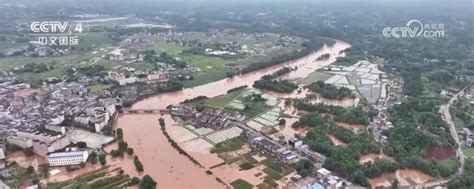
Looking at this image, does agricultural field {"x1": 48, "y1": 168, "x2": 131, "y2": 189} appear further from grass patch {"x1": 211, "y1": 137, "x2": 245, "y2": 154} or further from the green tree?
grass patch {"x1": 211, "y1": 137, "x2": 245, "y2": 154}

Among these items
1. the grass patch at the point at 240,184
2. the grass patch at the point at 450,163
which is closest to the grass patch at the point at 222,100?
the grass patch at the point at 240,184

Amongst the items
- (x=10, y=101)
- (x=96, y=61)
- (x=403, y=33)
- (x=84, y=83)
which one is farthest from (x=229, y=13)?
(x=10, y=101)

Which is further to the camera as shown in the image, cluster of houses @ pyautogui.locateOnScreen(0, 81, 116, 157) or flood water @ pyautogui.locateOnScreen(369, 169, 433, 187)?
cluster of houses @ pyautogui.locateOnScreen(0, 81, 116, 157)

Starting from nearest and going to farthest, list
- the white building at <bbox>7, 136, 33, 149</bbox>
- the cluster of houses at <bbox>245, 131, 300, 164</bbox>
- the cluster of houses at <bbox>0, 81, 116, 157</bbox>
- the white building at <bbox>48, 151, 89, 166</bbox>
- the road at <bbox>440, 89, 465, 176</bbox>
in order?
the road at <bbox>440, 89, 465, 176</bbox>, the white building at <bbox>48, 151, 89, 166</bbox>, the cluster of houses at <bbox>245, 131, 300, 164</bbox>, the white building at <bbox>7, 136, 33, 149</bbox>, the cluster of houses at <bbox>0, 81, 116, 157</bbox>

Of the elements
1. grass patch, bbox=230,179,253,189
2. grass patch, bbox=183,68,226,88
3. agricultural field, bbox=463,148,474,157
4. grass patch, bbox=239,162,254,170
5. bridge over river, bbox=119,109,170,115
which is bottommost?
grass patch, bbox=230,179,253,189

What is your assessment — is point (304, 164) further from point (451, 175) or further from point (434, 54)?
point (434, 54)

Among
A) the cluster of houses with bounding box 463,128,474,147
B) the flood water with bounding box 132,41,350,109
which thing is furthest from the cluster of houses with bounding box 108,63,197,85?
the cluster of houses with bounding box 463,128,474,147

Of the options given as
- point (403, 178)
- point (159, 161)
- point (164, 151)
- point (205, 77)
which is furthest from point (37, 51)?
point (403, 178)
